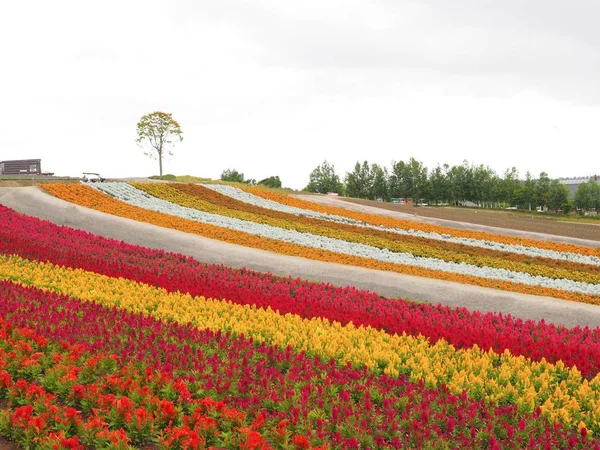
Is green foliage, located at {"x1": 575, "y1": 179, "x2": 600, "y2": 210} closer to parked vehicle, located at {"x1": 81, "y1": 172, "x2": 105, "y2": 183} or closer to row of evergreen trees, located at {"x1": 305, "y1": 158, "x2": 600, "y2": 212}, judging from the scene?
row of evergreen trees, located at {"x1": 305, "y1": 158, "x2": 600, "y2": 212}

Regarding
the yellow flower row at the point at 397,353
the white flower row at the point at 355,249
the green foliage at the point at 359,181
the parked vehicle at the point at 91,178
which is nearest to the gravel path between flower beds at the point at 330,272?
the white flower row at the point at 355,249

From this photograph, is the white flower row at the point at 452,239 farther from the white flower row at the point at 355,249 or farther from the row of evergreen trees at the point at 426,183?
the row of evergreen trees at the point at 426,183

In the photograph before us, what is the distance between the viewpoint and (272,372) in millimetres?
6625

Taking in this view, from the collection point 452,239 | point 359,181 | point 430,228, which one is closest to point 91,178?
point 430,228

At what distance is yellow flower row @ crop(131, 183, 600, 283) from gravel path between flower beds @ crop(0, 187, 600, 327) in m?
6.15

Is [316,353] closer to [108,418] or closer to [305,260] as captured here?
[108,418]

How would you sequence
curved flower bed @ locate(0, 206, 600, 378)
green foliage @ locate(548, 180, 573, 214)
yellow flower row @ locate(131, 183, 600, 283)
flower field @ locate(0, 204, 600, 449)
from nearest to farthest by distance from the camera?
1. flower field @ locate(0, 204, 600, 449)
2. curved flower bed @ locate(0, 206, 600, 378)
3. yellow flower row @ locate(131, 183, 600, 283)
4. green foliage @ locate(548, 180, 573, 214)

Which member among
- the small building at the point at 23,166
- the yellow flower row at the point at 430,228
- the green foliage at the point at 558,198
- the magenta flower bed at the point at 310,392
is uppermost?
the small building at the point at 23,166

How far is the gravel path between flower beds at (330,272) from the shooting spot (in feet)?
43.1

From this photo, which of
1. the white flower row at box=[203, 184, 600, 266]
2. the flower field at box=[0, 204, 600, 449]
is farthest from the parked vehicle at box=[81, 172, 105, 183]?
the flower field at box=[0, 204, 600, 449]

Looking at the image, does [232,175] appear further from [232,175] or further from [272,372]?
[272,372]

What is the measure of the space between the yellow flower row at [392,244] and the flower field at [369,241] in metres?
0.04

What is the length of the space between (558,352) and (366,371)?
3.27m

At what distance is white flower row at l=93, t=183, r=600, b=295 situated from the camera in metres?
18.1
